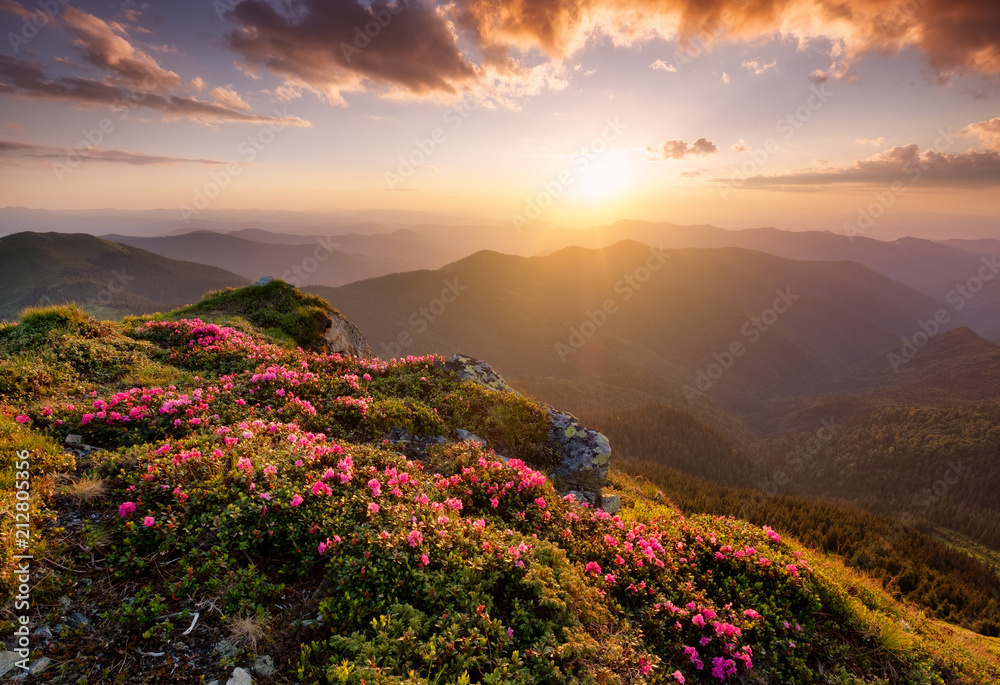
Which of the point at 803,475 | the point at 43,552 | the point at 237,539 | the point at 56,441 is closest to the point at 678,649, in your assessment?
the point at 237,539

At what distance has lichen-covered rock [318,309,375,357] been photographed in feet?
71.4

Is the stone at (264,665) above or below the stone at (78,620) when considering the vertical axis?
below

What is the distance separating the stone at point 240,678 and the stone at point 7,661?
1.90 metres

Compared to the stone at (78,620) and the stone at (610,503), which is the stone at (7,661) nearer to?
the stone at (78,620)

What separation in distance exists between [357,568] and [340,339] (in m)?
19.3

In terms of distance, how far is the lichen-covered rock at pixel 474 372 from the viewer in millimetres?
14719

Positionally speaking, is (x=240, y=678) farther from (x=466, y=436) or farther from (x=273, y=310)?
(x=273, y=310)

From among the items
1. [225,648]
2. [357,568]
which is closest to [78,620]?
[225,648]

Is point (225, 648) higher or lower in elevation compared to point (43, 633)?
lower

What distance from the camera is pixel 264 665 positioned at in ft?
14.6

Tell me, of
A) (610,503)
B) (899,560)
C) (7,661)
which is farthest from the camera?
(899,560)

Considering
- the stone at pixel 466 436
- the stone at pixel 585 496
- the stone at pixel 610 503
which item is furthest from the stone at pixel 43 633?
the stone at pixel 610 503

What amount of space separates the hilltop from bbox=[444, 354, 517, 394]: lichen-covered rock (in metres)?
4.33

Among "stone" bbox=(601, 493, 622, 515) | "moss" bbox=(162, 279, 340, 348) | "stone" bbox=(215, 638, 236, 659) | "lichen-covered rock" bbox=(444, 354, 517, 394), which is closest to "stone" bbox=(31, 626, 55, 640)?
"stone" bbox=(215, 638, 236, 659)
